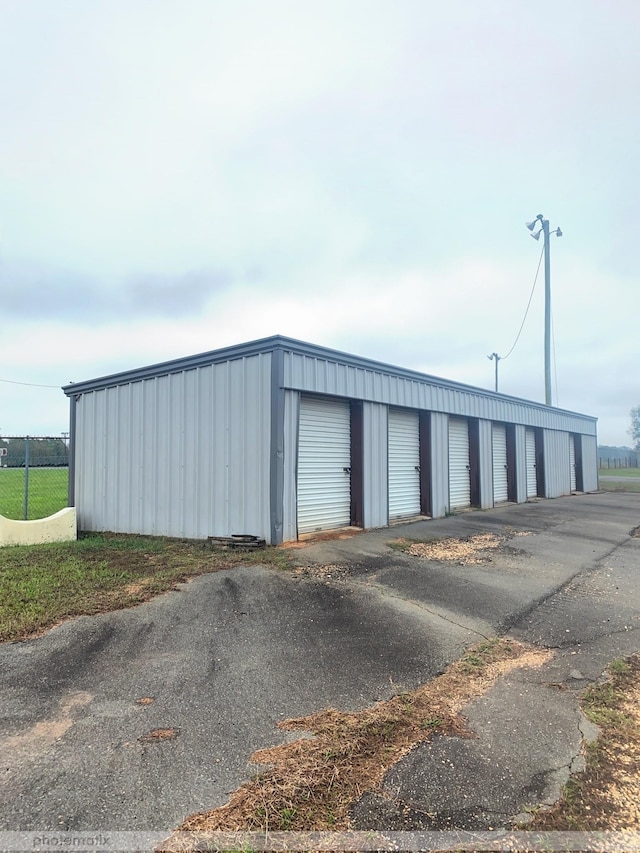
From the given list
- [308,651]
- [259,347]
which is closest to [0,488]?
[259,347]

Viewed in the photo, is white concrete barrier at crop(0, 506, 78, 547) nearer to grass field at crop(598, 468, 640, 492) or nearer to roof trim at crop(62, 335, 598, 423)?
roof trim at crop(62, 335, 598, 423)

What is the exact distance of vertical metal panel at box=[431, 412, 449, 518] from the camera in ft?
40.4

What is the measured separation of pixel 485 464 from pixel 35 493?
54.2 feet

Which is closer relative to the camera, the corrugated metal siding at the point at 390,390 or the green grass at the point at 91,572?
the green grass at the point at 91,572

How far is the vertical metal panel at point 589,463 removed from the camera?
79.9 feet

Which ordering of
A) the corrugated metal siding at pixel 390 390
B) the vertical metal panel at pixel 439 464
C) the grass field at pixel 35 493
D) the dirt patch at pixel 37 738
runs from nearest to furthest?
the dirt patch at pixel 37 738, the corrugated metal siding at pixel 390 390, the vertical metal panel at pixel 439 464, the grass field at pixel 35 493

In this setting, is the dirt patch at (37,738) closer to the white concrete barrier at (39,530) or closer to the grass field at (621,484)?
the white concrete barrier at (39,530)

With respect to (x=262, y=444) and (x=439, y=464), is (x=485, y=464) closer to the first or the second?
(x=439, y=464)

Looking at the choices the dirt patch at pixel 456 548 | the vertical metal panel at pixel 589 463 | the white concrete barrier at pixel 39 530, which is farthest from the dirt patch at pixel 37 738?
the vertical metal panel at pixel 589 463

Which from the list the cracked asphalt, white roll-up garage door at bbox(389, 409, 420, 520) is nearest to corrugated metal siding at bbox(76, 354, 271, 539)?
the cracked asphalt

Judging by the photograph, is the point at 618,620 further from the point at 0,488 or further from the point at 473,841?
the point at 0,488

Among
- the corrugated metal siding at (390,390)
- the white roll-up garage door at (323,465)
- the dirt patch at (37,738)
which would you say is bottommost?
the dirt patch at (37,738)

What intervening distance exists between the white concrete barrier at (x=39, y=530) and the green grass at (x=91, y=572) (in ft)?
0.99

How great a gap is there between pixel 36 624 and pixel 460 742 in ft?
13.1
